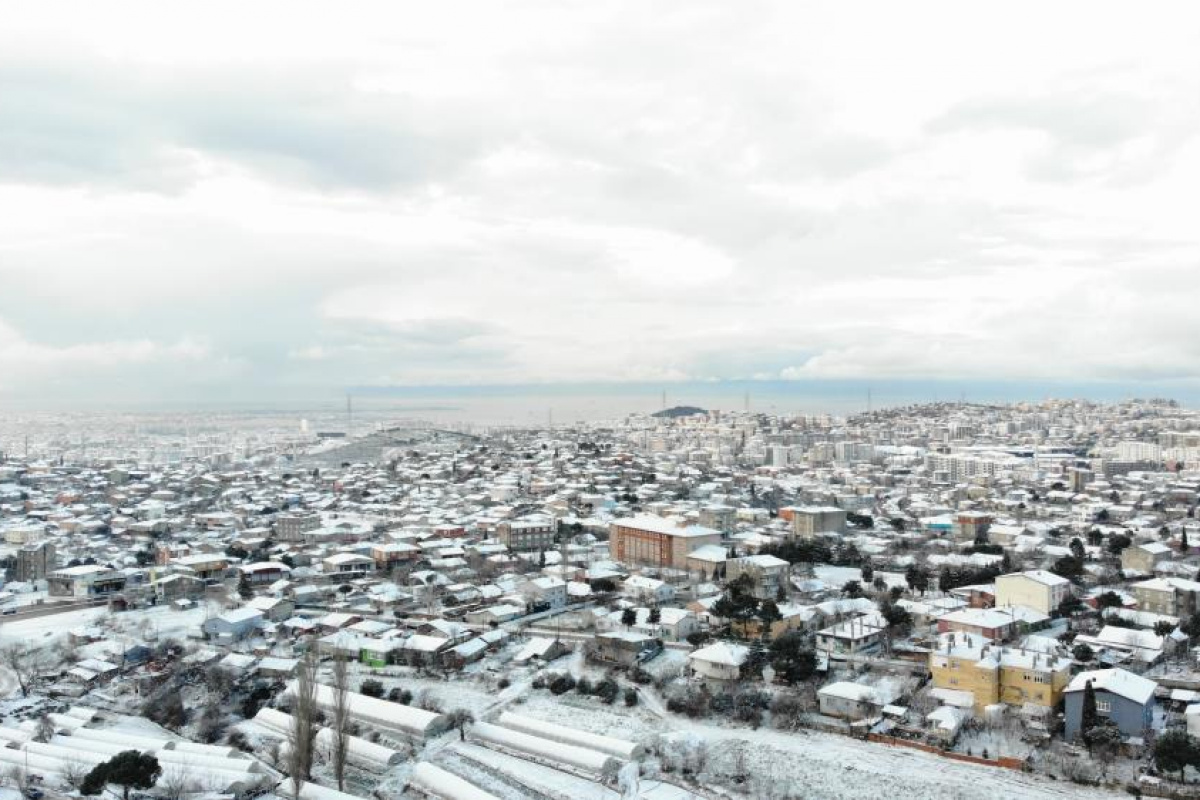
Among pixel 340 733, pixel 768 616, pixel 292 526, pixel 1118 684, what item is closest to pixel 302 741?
pixel 340 733

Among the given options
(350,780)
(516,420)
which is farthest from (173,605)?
(516,420)

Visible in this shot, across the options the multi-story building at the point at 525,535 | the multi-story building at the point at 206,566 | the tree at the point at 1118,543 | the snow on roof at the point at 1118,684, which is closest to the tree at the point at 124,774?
the snow on roof at the point at 1118,684

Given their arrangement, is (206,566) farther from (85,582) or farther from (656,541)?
(656,541)

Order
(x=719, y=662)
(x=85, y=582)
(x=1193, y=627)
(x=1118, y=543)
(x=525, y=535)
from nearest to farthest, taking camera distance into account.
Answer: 1. (x=719, y=662)
2. (x=1193, y=627)
3. (x=85, y=582)
4. (x=1118, y=543)
5. (x=525, y=535)

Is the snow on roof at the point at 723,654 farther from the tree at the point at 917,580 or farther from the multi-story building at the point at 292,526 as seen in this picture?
the multi-story building at the point at 292,526

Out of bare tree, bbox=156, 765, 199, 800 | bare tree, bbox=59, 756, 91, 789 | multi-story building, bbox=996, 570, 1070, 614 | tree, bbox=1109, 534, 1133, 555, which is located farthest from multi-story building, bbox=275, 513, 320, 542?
tree, bbox=1109, 534, 1133, 555
